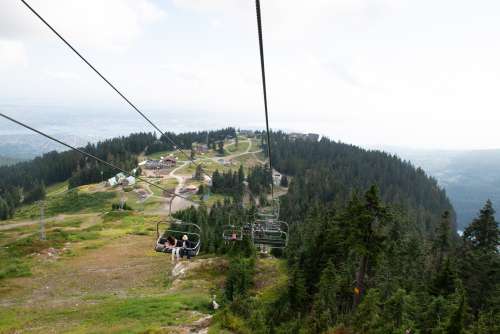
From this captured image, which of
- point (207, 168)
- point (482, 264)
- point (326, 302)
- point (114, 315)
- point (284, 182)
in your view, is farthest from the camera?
point (284, 182)

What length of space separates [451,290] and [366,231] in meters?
13.9

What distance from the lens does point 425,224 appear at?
141875 mm

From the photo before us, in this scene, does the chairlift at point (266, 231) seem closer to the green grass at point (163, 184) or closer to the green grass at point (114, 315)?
the green grass at point (114, 315)

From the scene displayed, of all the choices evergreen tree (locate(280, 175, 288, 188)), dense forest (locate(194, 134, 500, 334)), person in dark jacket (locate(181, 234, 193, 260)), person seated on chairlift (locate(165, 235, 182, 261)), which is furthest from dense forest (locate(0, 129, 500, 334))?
evergreen tree (locate(280, 175, 288, 188))

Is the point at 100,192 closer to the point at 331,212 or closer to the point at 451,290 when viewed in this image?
the point at 331,212

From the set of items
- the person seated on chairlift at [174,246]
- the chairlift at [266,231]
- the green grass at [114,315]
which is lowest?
the green grass at [114,315]

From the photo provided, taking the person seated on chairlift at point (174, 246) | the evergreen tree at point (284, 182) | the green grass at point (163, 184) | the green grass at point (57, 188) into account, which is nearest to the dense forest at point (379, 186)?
the evergreen tree at point (284, 182)

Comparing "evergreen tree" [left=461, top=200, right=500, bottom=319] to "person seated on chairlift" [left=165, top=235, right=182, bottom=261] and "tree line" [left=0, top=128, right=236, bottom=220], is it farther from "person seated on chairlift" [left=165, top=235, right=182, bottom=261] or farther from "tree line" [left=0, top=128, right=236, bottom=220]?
"tree line" [left=0, top=128, right=236, bottom=220]

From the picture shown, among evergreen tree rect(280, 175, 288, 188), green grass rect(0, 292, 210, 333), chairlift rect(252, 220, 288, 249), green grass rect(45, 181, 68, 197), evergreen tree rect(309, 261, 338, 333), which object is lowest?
green grass rect(45, 181, 68, 197)

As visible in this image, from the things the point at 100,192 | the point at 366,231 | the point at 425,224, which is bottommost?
the point at 425,224

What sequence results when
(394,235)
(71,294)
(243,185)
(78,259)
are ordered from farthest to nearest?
(243,185)
(394,235)
(78,259)
(71,294)

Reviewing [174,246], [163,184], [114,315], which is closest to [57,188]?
[163,184]

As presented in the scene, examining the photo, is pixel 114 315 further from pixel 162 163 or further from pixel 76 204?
pixel 162 163

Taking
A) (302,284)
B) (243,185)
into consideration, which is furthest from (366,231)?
(243,185)
